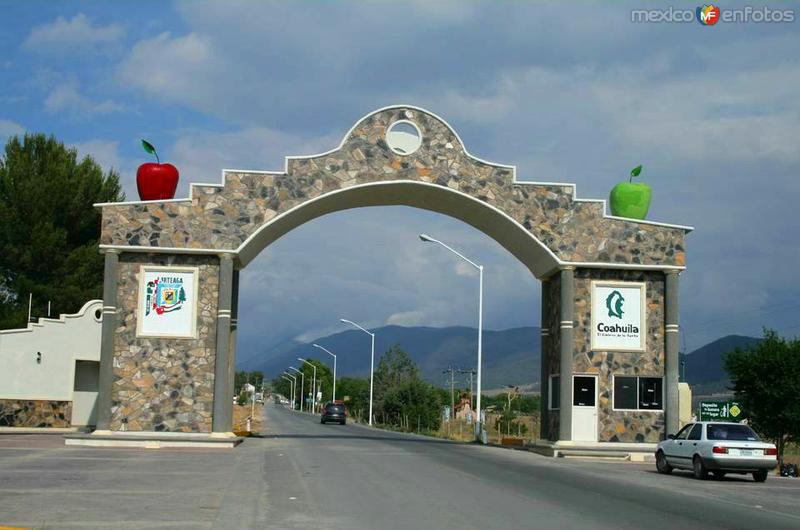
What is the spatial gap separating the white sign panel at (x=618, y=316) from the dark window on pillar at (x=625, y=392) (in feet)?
3.42

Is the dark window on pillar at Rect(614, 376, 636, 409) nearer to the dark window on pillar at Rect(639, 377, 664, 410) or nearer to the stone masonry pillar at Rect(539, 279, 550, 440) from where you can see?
the dark window on pillar at Rect(639, 377, 664, 410)

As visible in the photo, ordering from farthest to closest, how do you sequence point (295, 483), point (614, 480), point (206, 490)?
point (614, 480), point (295, 483), point (206, 490)

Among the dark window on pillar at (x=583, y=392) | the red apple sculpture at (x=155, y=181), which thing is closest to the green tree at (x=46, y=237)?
the red apple sculpture at (x=155, y=181)

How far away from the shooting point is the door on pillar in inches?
1277

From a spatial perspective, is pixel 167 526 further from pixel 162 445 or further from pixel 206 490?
pixel 162 445

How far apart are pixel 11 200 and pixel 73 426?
16.1 metres

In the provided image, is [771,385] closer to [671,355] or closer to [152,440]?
[671,355]

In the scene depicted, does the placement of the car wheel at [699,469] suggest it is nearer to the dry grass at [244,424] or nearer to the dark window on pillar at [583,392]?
the dark window on pillar at [583,392]

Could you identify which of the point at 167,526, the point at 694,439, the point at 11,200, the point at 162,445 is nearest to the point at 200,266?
the point at 162,445

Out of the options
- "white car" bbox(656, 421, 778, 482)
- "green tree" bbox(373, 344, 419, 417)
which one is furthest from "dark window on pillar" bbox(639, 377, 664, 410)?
"green tree" bbox(373, 344, 419, 417)

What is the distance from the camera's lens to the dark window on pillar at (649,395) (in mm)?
32906

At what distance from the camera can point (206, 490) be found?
58.0 feet

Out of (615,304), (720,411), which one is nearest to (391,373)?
(615,304)

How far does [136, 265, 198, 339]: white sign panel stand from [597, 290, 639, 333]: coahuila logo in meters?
13.7
